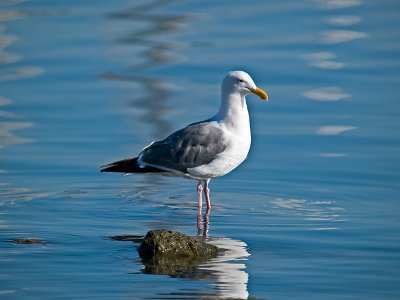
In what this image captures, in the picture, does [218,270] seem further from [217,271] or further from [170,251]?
[170,251]

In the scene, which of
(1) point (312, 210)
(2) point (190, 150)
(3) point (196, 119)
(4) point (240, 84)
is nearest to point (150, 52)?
(3) point (196, 119)

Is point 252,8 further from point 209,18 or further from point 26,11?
point 26,11

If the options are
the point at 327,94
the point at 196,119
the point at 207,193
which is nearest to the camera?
the point at 207,193

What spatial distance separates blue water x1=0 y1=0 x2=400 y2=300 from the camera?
8516 millimetres

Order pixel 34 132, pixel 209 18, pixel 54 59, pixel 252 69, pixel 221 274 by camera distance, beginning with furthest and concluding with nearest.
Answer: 1. pixel 209 18
2. pixel 54 59
3. pixel 252 69
4. pixel 34 132
5. pixel 221 274

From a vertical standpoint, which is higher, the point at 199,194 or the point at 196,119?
the point at 196,119

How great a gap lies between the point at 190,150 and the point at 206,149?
0.16 meters

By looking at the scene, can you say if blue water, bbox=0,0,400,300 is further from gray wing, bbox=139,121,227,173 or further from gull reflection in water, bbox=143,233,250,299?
gray wing, bbox=139,121,227,173

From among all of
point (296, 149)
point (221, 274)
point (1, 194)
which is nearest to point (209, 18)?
point (296, 149)

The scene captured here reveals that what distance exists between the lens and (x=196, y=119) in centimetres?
1366

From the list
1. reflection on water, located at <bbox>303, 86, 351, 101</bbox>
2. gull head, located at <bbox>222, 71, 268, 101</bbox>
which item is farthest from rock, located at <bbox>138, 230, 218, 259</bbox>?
reflection on water, located at <bbox>303, 86, 351, 101</bbox>

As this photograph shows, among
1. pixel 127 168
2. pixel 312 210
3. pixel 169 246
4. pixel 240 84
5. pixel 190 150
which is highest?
pixel 240 84

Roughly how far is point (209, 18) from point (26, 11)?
3.21 meters

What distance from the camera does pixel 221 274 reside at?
8445 millimetres
